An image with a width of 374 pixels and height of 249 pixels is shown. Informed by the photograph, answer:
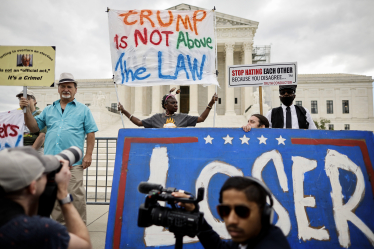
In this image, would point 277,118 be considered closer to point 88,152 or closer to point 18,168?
point 88,152

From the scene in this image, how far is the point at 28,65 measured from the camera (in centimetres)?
323

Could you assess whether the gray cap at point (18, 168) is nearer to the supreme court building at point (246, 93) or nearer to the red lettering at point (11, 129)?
the red lettering at point (11, 129)

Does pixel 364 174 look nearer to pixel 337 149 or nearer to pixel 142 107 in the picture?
pixel 337 149

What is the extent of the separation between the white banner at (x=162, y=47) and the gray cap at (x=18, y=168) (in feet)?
8.88

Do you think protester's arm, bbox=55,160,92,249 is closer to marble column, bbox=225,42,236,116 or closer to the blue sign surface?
the blue sign surface

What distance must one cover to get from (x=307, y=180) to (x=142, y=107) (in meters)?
26.7

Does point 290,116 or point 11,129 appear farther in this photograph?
point 11,129

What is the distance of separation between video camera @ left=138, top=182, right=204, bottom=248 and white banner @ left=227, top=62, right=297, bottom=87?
10.2 ft

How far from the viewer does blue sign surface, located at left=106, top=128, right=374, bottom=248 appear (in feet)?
6.94

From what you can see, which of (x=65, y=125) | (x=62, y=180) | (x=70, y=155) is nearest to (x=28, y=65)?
(x=65, y=125)

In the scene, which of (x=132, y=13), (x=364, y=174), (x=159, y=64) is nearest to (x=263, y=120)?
(x=364, y=174)

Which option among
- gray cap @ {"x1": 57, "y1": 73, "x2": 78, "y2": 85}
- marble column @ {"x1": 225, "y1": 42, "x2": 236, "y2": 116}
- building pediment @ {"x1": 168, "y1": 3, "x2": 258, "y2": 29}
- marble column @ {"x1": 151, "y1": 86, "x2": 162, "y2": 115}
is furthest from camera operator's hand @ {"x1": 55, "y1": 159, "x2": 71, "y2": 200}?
building pediment @ {"x1": 168, "y1": 3, "x2": 258, "y2": 29}

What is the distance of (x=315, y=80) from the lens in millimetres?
43500

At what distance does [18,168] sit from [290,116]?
3.21 m
